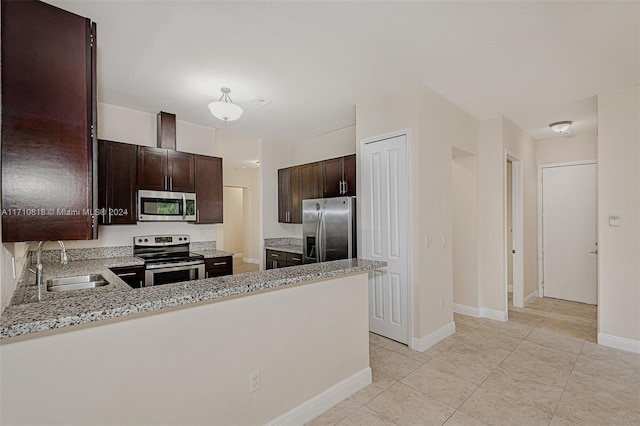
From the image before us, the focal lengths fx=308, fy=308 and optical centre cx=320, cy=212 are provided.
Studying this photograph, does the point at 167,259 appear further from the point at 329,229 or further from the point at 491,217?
the point at 491,217

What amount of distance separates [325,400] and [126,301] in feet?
5.16

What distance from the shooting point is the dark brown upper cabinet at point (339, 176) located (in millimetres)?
4238

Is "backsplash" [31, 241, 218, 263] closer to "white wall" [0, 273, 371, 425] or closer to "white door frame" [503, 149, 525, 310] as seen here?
"white wall" [0, 273, 371, 425]

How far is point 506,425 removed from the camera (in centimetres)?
208

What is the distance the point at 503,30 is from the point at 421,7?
2.40 feet

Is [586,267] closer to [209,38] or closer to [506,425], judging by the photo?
[506,425]

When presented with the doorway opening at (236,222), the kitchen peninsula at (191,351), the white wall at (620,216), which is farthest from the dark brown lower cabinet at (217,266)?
the doorway opening at (236,222)

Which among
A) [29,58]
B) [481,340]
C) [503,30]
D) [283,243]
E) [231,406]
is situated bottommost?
[481,340]

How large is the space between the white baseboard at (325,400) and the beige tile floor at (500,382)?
5cm

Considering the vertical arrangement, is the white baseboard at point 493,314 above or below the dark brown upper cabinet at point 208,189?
below

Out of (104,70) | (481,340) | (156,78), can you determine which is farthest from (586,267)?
(104,70)

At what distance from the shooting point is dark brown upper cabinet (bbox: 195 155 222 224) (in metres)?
4.30

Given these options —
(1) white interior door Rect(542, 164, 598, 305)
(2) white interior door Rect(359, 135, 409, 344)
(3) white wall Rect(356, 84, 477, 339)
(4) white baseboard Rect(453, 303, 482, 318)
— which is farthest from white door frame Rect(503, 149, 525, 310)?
(2) white interior door Rect(359, 135, 409, 344)

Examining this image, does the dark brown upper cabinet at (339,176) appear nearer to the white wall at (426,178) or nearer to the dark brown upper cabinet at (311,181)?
the dark brown upper cabinet at (311,181)
